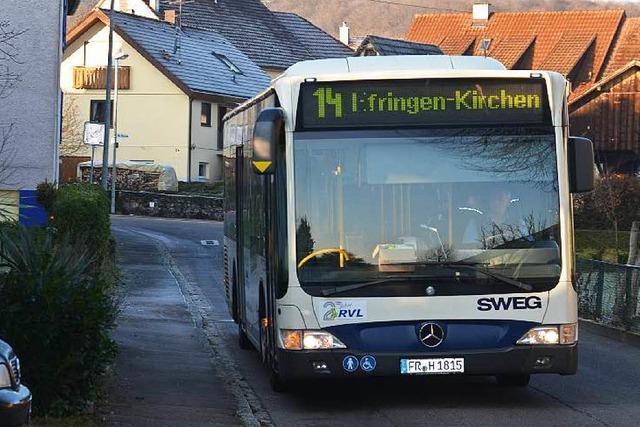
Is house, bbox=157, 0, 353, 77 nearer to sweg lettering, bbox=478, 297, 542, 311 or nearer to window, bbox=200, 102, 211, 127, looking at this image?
window, bbox=200, 102, 211, 127

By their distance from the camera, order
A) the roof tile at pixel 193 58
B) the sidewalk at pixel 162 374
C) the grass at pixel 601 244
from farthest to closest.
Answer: the roof tile at pixel 193 58 < the grass at pixel 601 244 < the sidewalk at pixel 162 374

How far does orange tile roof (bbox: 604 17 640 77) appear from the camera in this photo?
215 feet

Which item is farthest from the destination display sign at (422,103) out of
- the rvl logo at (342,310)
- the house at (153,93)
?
the house at (153,93)

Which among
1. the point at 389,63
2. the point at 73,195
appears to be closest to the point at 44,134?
the point at 73,195

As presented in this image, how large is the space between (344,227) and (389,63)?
5.54ft

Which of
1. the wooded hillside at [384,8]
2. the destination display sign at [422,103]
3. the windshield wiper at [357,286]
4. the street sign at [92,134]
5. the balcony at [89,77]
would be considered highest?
the wooded hillside at [384,8]

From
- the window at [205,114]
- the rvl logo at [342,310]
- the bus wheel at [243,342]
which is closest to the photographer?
the rvl logo at [342,310]

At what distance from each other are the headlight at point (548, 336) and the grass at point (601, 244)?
72.6 feet

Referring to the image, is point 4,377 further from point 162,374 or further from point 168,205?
point 168,205

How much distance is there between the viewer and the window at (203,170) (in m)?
64.2

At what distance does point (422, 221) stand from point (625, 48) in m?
57.8

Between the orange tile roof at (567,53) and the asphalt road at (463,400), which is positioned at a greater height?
the orange tile roof at (567,53)

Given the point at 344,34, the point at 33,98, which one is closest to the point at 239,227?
the point at 33,98

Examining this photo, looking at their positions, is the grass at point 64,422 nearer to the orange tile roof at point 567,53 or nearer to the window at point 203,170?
the window at point 203,170
